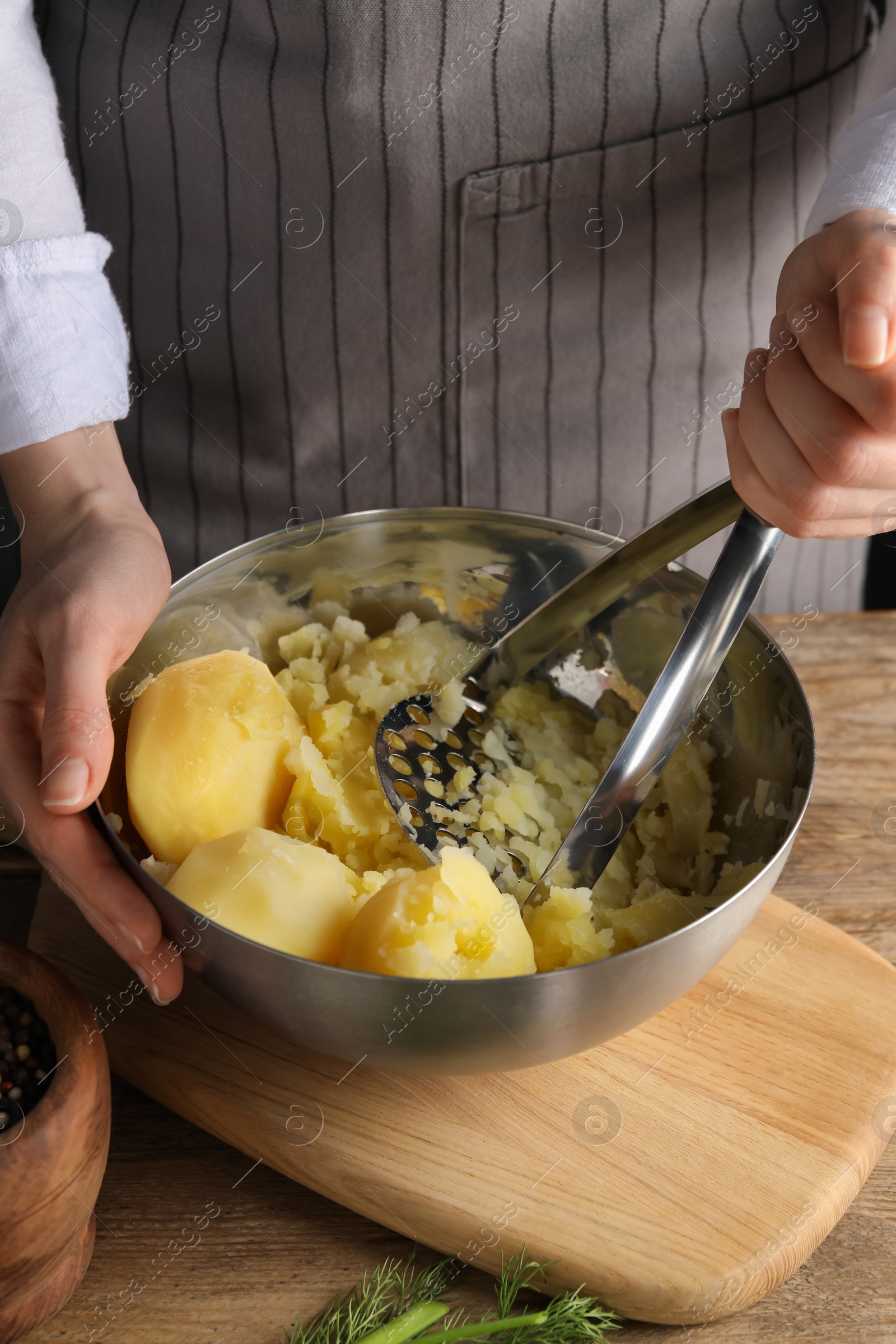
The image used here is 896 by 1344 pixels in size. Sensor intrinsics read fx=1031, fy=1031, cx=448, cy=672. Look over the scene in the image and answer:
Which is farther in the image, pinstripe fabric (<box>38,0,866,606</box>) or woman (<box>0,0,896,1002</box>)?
pinstripe fabric (<box>38,0,866,606</box>)

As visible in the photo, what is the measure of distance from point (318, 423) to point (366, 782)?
522 millimetres

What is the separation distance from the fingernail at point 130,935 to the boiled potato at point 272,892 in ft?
0.14

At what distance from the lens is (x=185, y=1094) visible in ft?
2.66

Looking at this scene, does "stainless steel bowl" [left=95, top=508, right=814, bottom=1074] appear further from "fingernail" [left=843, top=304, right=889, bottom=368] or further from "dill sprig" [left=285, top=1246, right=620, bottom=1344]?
"fingernail" [left=843, top=304, right=889, bottom=368]

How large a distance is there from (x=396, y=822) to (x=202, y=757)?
18 centimetres

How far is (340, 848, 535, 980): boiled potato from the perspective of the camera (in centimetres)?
71

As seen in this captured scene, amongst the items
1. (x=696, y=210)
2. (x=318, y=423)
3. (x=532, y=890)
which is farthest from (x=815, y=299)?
(x=318, y=423)

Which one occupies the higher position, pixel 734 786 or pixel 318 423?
pixel 318 423

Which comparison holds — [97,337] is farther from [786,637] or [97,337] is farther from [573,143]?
[786,637]

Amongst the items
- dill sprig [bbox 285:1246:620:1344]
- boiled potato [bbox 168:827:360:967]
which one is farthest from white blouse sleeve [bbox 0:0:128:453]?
dill sprig [bbox 285:1246:620:1344]

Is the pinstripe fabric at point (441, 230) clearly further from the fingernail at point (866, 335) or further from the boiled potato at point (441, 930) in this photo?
the boiled potato at point (441, 930)

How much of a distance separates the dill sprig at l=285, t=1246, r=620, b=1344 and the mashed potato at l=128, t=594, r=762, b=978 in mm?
219

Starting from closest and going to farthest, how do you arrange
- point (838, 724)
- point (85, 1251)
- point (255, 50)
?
point (85, 1251)
point (255, 50)
point (838, 724)

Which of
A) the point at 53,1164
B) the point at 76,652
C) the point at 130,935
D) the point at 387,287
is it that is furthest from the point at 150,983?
the point at 387,287
